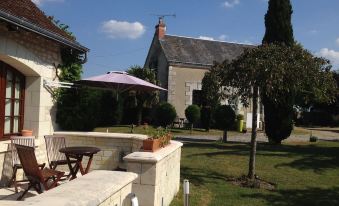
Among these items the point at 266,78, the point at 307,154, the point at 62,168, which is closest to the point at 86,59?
the point at 62,168

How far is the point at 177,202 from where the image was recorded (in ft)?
26.2

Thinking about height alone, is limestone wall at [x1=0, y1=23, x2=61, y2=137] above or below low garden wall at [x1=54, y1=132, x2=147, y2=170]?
above

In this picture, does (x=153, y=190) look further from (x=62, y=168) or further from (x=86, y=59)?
(x=86, y=59)

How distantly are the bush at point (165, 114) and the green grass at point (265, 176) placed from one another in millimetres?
9687

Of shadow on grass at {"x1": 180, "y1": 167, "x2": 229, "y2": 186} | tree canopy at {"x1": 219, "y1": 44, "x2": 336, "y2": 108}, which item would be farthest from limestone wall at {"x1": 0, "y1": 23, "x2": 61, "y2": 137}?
tree canopy at {"x1": 219, "y1": 44, "x2": 336, "y2": 108}

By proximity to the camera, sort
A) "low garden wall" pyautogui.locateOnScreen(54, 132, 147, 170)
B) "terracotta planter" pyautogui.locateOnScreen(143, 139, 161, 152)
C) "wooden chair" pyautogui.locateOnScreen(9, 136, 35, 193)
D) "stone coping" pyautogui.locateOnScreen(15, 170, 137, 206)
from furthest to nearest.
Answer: "low garden wall" pyautogui.locateOnScreen(54, 132, 147, 170) → "wooden chair" pyautogui.locateOnScreen(9, 136, 35, 193) → "terracotta planter" pyautogui.locateOnScreen(143, 139, 161, 152) → "stone coping" pyautogui.locateOnScreen(15, 170, 137, 206)

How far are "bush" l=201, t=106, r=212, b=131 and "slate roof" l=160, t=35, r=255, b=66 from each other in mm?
3768

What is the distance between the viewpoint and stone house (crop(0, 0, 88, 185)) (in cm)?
790

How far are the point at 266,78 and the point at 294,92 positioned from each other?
1.38 metres

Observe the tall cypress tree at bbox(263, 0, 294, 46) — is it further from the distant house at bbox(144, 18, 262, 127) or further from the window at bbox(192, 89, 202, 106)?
the window at bbox(192, 89, 202, 106)

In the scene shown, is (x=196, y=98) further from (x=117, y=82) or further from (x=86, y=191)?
(x=86, y=191)

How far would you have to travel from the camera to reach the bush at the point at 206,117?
26906 mm

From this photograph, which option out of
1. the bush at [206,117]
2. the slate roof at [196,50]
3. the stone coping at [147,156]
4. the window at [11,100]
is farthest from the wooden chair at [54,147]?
the slate roof at [196,50]

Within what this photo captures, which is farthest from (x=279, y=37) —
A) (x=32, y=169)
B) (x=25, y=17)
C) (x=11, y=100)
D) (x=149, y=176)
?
(x=32, y=169)
